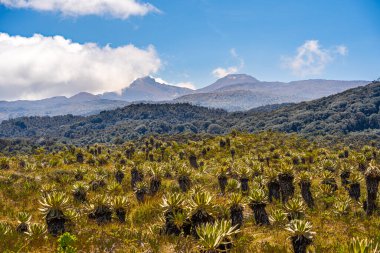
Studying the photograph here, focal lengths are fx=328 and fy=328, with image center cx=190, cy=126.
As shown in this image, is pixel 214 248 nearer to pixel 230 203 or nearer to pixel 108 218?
pixel 230 203

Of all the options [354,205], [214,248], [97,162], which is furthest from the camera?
[97,162]

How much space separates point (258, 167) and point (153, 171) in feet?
50.5

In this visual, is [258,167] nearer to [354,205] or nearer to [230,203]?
[354,205]

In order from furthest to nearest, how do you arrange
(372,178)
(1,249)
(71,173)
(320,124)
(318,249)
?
1. (320,124)
2. (71,173)
3. (372,178)
4. (318,249)
5. (1,249)

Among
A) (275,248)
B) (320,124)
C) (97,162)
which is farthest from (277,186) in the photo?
(320,124)

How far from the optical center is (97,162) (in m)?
60.6

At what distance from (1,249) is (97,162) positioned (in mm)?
48243

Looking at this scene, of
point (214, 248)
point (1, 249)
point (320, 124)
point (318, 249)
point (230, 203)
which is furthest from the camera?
point (320, 124)

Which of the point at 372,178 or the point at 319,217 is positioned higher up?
the point at 372,178

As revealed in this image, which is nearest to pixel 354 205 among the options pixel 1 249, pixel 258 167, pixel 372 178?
pixel 372 178

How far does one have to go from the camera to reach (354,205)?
97.6 feet

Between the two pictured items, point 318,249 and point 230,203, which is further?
point 230,203

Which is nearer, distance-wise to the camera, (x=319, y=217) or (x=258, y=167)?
(x=319, y=217)

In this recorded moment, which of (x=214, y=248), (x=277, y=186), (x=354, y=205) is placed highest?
(x=214, y=248)
